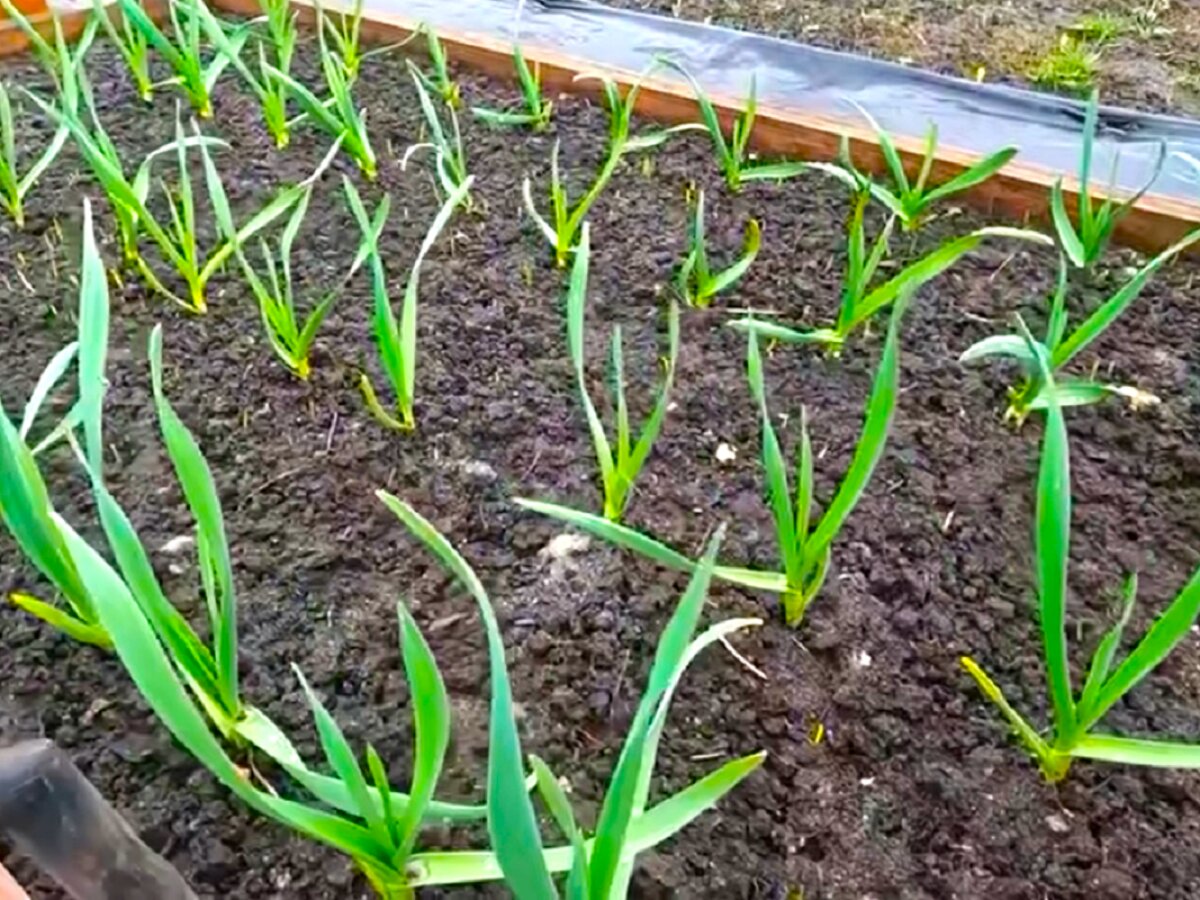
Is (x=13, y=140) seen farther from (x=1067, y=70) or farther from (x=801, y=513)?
(x=1067, y=70)

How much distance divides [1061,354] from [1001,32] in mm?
1008

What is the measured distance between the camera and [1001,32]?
1.78 meters

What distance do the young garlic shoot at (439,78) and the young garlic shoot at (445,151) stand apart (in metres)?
0.01

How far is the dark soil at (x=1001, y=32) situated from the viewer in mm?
1650

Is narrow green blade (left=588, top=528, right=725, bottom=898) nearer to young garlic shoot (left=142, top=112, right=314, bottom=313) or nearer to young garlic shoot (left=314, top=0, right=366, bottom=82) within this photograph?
young garlic shoot (left=142, top=112, right=314, bottom=313)

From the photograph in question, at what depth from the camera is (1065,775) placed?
2.44 feet

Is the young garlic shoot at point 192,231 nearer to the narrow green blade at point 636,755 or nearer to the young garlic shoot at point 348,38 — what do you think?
the young garlic shoot at point 348,38

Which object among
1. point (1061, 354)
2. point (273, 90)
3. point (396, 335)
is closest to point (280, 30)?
point (273, 90)

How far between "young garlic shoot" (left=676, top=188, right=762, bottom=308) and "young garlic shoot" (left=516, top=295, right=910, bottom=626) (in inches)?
11.7

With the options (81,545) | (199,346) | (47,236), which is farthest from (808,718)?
(47,236)

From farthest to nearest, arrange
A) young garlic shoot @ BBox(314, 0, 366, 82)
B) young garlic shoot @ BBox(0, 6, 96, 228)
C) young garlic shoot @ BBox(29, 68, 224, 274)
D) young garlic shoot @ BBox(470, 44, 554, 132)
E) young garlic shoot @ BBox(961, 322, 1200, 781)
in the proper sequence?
young garlic shoot @ BBox(314, 0, 366, 82)
young garlic shoot @ BBox(470, 44, 554, 132)
young garlic shoot @ BBox(0, 6, 96, 228)
young garlic shoot @ BBox(29, 68, 224, 274)
young garlic shoot @ BBox(961, 322, 1200, 781)

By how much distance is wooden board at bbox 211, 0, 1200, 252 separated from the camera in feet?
4.08

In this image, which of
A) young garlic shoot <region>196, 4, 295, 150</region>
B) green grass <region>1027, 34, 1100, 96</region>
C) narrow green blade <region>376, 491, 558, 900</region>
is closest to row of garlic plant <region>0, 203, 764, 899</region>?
narrow green blade <region>376, 491, 558, 900</region>

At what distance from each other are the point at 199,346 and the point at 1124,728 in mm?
827
